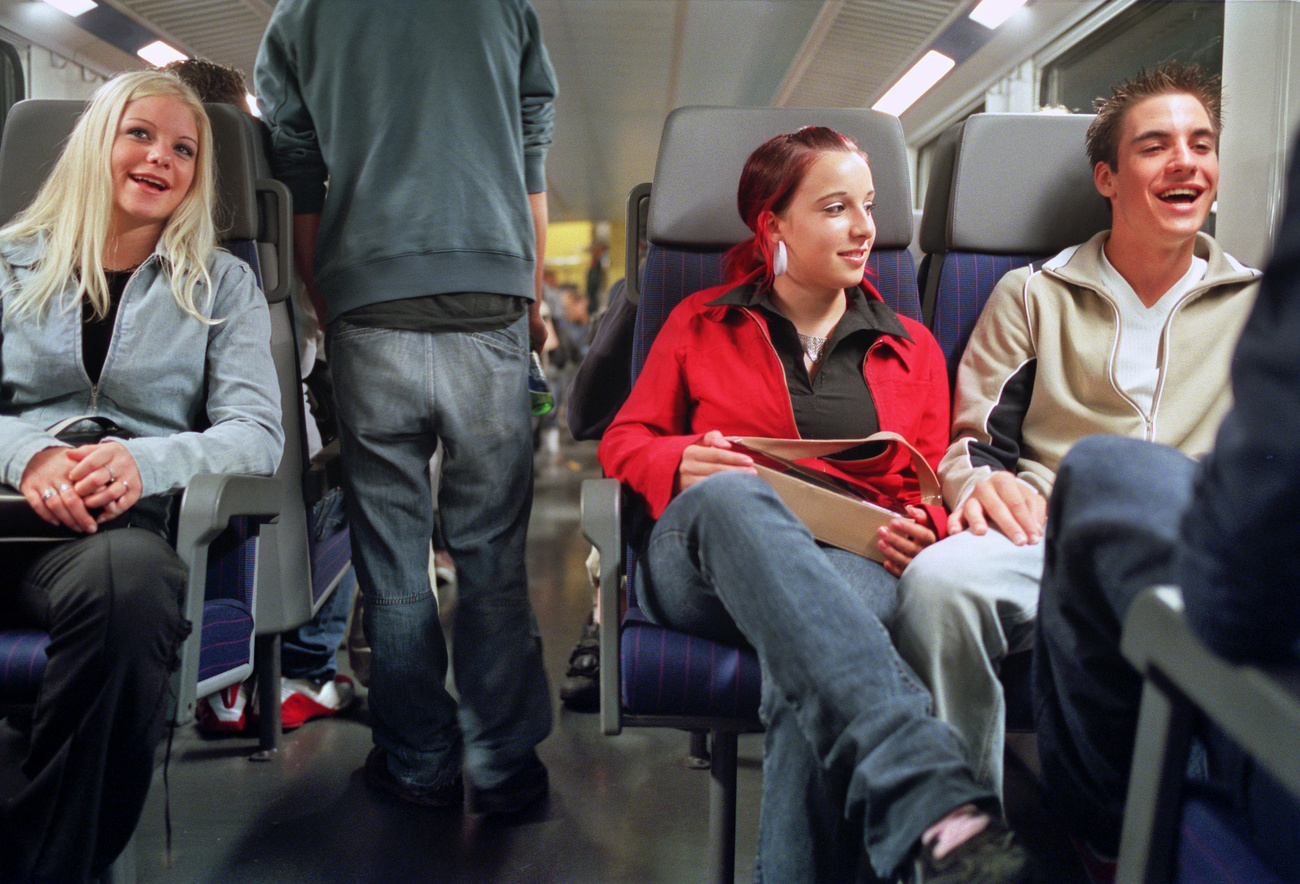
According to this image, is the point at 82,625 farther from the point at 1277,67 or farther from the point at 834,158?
the point at 1277,67

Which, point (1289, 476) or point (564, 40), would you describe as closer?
point (1289, 476)

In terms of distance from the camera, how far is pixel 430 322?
1664 mm

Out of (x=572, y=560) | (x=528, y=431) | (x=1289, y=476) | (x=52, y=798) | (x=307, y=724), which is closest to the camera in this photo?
(x=1289, y=476)

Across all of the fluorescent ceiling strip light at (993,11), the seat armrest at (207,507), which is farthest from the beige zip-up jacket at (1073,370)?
the fluorescent ceiling strip light at (993,11)

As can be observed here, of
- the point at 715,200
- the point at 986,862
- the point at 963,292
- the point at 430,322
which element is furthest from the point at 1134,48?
the point at 986,862

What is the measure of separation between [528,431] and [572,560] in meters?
2.30

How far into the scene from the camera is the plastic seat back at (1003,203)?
1.77 m

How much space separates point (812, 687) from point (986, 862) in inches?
10.1

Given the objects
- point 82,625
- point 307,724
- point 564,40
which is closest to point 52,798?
point 82,625

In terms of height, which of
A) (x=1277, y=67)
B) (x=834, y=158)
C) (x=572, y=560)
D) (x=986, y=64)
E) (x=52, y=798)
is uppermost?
(x=986, y=64)

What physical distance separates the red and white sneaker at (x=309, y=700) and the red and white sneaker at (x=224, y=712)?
9 centimetres

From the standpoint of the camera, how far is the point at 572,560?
403cm

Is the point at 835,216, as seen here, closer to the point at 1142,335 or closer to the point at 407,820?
the point at 1142,335

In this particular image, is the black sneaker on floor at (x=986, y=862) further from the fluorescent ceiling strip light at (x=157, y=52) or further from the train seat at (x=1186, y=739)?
the fluorescent ceiling strip light at (x=157, y=52)
